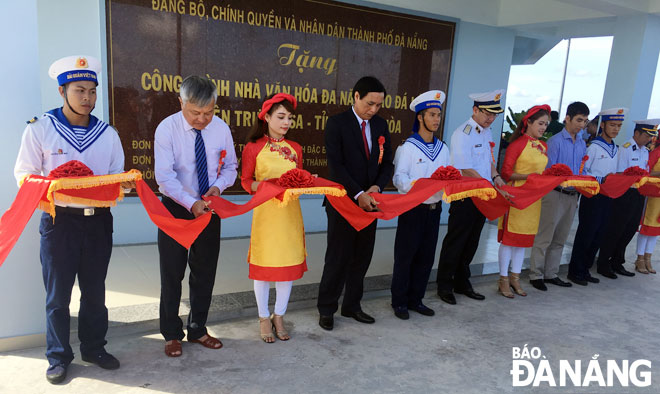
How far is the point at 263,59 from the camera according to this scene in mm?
4777

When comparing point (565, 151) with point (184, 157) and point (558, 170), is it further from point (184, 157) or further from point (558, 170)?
point (184, 157)

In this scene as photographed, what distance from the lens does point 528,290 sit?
4.29 metres

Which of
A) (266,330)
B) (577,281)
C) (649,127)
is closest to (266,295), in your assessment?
(266,330)

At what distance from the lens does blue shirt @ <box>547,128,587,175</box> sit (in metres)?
4.24

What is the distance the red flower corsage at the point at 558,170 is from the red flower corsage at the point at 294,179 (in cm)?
240

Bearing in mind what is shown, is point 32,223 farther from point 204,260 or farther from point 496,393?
point 496,393

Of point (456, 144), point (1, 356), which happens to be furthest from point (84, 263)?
point (456, 144)

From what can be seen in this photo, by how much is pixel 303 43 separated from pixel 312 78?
39cm

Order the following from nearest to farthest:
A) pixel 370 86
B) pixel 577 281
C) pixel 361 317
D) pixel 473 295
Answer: pixel 370 86 → pixel 361 317 → pixel 473 295 → pixel 577 281

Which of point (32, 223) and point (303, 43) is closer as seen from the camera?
point (32, 223)

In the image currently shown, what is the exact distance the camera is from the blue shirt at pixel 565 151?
424 centimetres

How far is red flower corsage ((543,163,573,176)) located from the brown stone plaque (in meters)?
2.22

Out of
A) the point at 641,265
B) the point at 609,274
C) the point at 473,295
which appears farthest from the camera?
the point at 641,265

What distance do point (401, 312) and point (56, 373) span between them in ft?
7.41
